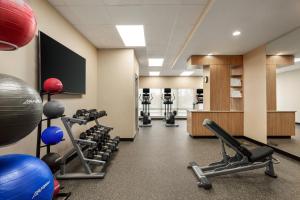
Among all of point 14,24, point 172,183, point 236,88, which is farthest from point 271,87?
point 14,24

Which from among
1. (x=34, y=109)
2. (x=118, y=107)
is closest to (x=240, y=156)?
Result: (x=34, y=109)

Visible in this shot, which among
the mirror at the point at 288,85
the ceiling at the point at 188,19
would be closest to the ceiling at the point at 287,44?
Answer: the mirror at the point at 288,85

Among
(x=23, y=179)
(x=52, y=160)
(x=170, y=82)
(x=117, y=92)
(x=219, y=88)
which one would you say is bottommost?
(x=52, y=160)

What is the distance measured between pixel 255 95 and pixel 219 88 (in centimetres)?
114

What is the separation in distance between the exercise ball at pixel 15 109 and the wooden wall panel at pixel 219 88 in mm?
5576

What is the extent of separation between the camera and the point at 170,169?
3.20 meters

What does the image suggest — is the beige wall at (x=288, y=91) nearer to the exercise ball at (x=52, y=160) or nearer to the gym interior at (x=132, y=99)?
the gym interior at (x=132, y=99)

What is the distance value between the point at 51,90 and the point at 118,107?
3.16 meters

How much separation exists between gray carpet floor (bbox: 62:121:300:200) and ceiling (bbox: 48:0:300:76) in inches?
113

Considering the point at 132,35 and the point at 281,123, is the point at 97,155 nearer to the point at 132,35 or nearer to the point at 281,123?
the point at 132,35

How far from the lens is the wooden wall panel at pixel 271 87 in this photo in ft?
14.5

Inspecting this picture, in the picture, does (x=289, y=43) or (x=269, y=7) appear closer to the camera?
(x=269, y=7)

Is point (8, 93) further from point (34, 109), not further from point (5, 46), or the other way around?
point (5, 46)

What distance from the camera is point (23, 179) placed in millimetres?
1050
